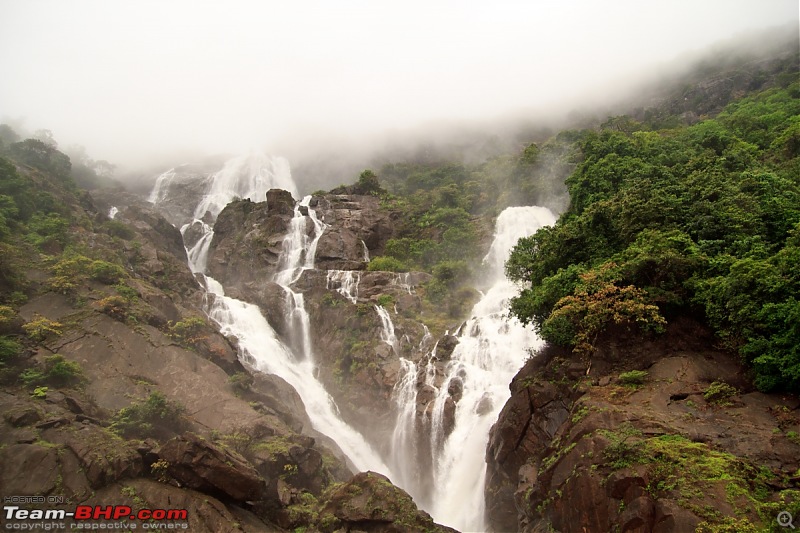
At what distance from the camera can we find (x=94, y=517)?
14.4 meters

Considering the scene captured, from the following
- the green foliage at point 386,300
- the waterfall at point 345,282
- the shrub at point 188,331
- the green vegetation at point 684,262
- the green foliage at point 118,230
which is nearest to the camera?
the green vegetation at point 684,262

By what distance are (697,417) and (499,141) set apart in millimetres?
82406

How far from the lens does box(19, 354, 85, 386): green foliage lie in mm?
19906

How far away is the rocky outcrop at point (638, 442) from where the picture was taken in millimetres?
10844

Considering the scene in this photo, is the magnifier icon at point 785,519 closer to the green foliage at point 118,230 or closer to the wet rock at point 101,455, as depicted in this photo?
the wet rock at point 101,455

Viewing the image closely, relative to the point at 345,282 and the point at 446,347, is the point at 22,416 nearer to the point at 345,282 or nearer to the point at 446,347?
the point at 446,347

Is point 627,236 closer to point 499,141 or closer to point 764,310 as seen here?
point 764,310

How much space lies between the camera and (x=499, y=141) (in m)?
89.8

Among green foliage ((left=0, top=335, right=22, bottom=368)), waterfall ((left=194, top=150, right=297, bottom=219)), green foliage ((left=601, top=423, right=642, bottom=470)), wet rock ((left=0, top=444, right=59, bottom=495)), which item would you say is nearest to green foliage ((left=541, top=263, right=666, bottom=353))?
green foliage ((left=601, top=423, right=642, bottom=470))

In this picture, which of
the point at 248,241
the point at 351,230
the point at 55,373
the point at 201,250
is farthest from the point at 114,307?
the point at 201,250

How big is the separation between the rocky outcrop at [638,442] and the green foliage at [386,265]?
86.1 feet

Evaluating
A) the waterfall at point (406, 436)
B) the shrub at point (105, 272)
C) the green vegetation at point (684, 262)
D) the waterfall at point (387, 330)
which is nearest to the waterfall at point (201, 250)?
the shrub at point (105, 272)

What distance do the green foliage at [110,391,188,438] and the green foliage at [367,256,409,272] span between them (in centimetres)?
2566

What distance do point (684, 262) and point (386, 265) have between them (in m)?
31.0
